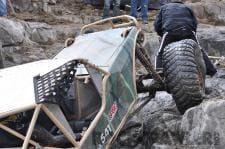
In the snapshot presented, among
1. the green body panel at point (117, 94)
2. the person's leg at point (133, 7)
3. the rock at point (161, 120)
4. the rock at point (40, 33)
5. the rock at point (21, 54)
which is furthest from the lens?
the person's leg at point (133, 7)

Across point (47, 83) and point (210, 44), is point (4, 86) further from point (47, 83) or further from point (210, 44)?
point (210, 44)

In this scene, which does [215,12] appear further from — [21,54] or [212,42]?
[21,54]

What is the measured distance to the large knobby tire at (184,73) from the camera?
5.80m

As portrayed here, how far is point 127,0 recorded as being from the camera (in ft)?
47.5

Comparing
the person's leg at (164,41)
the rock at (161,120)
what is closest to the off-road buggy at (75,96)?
the rock at (161,120)

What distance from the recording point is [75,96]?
15.6ft

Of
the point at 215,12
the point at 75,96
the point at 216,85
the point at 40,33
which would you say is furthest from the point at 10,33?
the point at 215,12

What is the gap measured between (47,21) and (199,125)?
Answer: 7.78 m

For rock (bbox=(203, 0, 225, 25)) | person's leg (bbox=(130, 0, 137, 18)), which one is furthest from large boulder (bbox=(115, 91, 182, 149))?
rock (bbox=(203, 0, 225, 25))

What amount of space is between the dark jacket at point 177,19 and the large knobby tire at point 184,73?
78 centimetres

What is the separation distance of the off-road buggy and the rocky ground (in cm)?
41

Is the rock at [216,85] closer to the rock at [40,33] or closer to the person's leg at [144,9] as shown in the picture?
the person's leg at [144,9]

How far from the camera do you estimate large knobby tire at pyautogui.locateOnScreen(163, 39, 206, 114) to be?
228 inches

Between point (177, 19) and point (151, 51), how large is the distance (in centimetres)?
408
